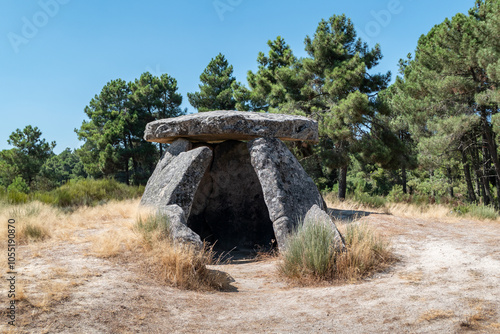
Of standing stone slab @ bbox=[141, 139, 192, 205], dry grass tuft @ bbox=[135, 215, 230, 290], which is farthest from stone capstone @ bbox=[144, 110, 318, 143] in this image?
dry grass tuft @ bbox=[135, 215, 230, 290]

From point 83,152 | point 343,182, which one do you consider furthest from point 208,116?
point 83,152

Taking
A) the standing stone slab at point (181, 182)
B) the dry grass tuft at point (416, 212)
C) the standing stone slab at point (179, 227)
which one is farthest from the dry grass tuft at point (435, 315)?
the dry grass tuft at point (416, 212)

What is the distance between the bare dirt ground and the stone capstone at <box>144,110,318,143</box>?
2.72 m

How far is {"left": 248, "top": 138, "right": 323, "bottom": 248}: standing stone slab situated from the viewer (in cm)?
655

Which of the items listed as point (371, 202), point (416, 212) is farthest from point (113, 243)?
point (371, 202)

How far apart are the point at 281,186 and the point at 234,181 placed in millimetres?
2266

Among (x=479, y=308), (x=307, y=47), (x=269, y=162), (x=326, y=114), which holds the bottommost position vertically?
(x=479, y=308)

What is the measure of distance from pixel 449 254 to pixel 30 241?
6404mm

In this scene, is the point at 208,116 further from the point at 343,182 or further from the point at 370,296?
the point at 343,182

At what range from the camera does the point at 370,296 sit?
438cm

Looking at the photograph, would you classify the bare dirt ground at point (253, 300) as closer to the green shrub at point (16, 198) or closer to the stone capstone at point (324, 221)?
the stone capstone at point (324, 221)

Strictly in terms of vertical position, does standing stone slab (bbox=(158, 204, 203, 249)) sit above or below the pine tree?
below

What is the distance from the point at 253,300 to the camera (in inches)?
181
